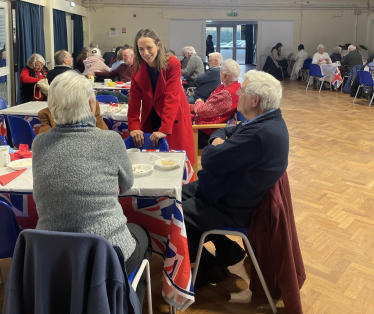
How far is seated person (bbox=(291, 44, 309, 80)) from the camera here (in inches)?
511

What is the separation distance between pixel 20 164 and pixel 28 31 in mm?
6649

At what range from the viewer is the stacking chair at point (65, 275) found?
1303 mm

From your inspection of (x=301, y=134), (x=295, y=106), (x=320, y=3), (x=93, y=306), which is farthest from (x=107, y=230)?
(x=320, y=3)

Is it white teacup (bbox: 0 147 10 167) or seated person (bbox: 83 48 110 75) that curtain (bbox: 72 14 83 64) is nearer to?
seated person (bbox: 83 48 110 75)

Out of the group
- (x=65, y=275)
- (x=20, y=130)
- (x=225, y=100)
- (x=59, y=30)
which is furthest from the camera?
(x=59, y=30)

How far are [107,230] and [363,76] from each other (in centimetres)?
804

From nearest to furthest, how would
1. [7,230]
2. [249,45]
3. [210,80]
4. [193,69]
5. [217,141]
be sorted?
[7,230]
[217,141]
[210,80]
[193,69]
[249,45]

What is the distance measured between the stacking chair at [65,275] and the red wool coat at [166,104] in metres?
1.52

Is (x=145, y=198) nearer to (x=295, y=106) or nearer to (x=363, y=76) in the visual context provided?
(x=295, y=106)

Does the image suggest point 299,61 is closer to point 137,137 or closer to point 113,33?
point 113,33

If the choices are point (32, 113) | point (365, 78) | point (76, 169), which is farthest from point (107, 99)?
point (365, 78)

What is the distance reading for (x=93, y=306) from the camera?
1.34 metres

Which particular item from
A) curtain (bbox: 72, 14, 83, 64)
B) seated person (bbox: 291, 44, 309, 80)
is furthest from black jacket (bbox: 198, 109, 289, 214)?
seated person (bbox: 291, 44, 309, 80)

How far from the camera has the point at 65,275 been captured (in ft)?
4.50
